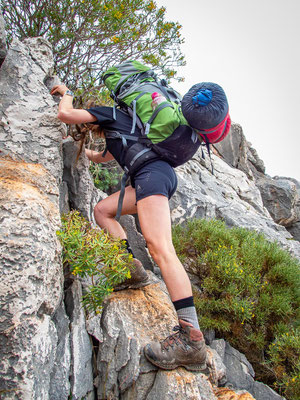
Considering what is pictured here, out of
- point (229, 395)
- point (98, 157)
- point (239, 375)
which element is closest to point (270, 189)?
point (239, 375)

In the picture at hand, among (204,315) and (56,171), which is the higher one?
(56,171)

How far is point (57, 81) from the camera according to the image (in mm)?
4887

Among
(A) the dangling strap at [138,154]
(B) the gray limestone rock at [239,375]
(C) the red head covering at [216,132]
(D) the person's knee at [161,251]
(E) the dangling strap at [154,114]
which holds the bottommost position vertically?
(B) the gray limestone rock at [239,375]

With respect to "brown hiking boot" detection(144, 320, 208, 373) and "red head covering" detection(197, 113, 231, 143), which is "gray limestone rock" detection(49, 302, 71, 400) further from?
"red head covering" detection(197, 113, 231, 143)

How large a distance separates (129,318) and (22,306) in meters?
1.46

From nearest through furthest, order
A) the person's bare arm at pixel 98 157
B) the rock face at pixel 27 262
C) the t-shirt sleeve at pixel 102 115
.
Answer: the rock face at pixel 27 262, the t-shirt sleeve at pixel 102 115, the person's bare arm at pixel 98 157

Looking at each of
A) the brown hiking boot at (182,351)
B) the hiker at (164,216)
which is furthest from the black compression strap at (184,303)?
the brown hiking boot at (182,351)

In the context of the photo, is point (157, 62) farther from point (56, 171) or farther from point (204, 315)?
point (204, 315)

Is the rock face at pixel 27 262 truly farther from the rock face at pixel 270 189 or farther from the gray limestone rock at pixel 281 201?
the gray limestone rock at pixel 281 201

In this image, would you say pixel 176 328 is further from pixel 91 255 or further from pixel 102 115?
pixel 102 115

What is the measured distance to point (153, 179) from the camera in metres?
3.26

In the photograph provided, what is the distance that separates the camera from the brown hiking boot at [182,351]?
2955mm

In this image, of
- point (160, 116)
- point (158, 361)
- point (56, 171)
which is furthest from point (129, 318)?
point (160, 116)

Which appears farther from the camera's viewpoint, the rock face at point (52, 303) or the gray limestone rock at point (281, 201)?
the gray limestone rock at point (281, 201)
